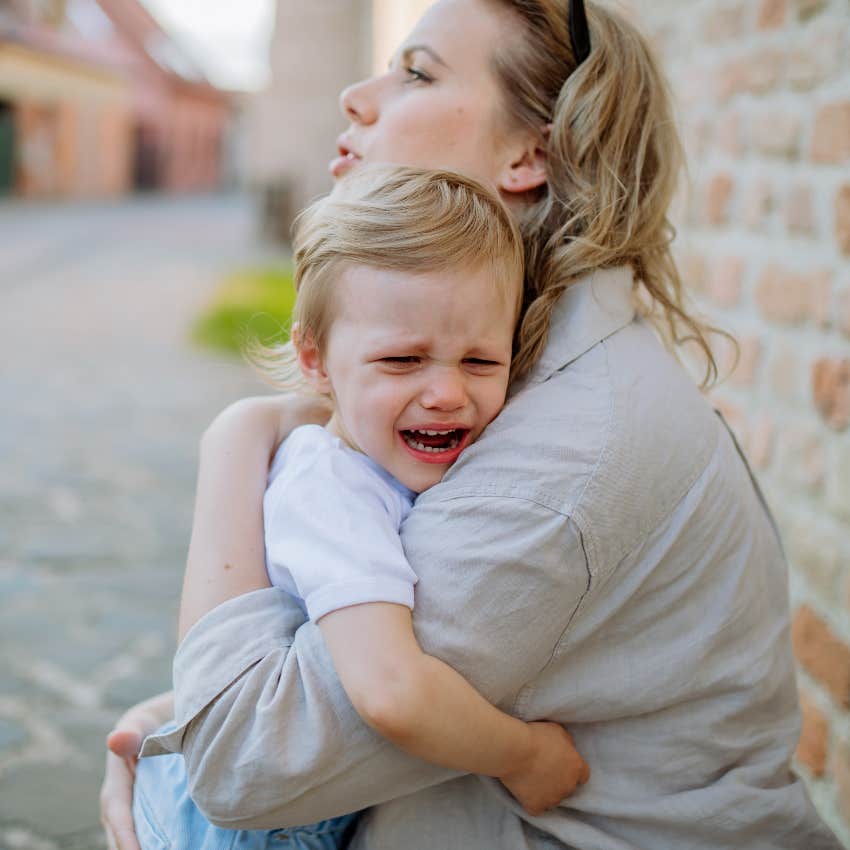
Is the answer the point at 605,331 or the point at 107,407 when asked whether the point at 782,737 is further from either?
the point at 107,407

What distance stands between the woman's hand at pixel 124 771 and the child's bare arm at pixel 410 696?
1.94ft

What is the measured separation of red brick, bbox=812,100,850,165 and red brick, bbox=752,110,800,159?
0.11m

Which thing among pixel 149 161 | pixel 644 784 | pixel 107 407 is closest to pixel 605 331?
pixel 644 784

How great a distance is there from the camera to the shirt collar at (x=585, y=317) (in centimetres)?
148

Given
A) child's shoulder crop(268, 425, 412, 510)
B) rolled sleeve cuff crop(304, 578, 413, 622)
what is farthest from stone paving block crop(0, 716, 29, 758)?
rolled sleeve cuff crop(304, 578, 413, 622)

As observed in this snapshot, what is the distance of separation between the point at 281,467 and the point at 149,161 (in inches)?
1048

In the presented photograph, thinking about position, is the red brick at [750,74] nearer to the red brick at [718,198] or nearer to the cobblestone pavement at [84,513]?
the red brick at [718,198]

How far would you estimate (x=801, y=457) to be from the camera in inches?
A: 93.0

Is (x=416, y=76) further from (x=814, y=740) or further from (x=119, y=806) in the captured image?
(x=814, y=740)

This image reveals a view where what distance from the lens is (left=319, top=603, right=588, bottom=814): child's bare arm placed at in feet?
4.05

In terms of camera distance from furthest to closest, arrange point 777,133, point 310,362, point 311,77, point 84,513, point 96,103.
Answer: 1. point 96,103
2. point 311,77
3. point 84,513
4. point 777,133
5. point 310,362

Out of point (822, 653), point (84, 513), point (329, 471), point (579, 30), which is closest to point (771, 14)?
point (579, 30)

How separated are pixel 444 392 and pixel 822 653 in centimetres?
121

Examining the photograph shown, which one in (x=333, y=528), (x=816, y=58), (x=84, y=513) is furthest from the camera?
(x=84, y=513)
